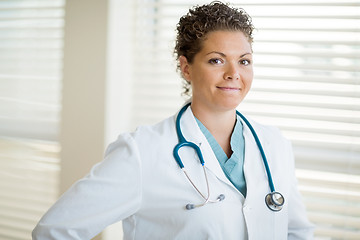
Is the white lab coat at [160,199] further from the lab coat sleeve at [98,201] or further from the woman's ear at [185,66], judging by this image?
the woman's ear at [185,66]

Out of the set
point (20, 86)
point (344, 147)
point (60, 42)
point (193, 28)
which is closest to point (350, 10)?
point (344, 147)

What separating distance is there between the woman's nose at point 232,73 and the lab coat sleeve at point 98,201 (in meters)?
0.37

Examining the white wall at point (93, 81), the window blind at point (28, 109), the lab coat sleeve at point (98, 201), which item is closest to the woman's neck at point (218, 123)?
the lab coat sleeve at point (98, 201)

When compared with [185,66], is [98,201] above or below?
below

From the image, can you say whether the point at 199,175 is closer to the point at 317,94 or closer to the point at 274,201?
the point at 274,201

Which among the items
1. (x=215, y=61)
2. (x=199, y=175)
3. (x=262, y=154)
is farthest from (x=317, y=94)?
(x=199, y=175)

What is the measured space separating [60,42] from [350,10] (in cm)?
145

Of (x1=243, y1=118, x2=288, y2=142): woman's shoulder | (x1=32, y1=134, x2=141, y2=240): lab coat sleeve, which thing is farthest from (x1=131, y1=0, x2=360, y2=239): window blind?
(x1=32, y1=134, x2=141, y2=240): lab coat sleeve

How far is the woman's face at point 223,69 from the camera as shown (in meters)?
1.10

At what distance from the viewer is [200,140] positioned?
44.9 inches

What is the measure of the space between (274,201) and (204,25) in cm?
62

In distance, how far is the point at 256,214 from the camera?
1077 millimetres

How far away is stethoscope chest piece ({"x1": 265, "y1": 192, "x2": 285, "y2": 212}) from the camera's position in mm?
1067

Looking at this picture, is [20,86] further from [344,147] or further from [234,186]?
[344,147]
